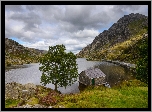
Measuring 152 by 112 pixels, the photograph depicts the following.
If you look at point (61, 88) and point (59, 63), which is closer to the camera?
point (59, 63)

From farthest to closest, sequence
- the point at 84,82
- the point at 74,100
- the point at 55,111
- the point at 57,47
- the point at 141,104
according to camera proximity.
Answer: the point at 84,82 < the point at 57,47 < the point at 74,100 < the point at 141,104 < the point at 55,111

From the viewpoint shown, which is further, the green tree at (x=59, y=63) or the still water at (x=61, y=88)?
the still water at (x=61, y=88)

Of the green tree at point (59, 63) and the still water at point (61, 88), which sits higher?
the green tree at point (59, 63)

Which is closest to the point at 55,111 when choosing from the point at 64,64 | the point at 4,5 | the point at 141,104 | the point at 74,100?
the point at 74,100

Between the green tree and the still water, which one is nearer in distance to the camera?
the green tree

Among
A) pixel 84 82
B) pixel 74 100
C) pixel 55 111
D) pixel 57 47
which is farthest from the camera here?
pixel 84 82

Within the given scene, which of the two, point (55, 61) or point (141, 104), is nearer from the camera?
point (141, 104)

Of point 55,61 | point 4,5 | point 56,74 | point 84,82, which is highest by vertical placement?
point 4,5

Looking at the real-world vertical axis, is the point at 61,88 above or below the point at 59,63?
below

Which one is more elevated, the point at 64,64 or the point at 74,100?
the point at 64,64

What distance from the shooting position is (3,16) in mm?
15070

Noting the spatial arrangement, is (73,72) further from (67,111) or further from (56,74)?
(67,111)

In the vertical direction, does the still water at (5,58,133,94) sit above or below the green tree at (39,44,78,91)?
below
